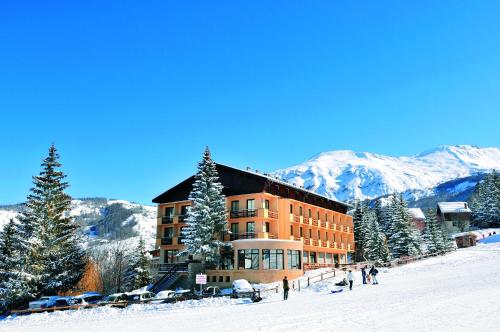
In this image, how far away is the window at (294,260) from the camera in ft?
158

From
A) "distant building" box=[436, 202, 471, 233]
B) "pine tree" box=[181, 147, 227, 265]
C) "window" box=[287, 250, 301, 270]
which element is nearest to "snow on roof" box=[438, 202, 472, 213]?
"distant building" box=[436, 202, 471, 233]

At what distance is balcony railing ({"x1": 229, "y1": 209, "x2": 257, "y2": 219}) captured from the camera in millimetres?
52219

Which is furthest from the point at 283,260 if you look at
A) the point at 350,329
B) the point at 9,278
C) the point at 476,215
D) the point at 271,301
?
the point at 476,215

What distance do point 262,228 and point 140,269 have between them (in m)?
22.5

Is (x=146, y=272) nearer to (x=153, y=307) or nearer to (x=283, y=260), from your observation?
(x=283, y=260)

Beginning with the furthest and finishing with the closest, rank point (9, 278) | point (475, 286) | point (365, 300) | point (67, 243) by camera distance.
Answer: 1. point (67, 243)
2. point (9, 278)
3. point (475, 286)
4. point (365, 300)

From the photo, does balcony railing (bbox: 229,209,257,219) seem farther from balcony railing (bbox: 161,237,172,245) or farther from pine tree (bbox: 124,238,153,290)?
pine tree (bbox: 124,238,153,290)

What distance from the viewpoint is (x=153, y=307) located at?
33969 mm

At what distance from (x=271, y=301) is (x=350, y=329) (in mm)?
14344

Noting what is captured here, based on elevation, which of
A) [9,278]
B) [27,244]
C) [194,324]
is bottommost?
[194,324]

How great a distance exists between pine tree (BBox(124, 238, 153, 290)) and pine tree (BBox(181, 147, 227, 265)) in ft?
65.9

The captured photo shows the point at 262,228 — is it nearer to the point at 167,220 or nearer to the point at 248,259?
the point at 248,259

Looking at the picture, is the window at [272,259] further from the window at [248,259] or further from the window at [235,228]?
the window at [235,228]

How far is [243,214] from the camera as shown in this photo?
5297 cm
